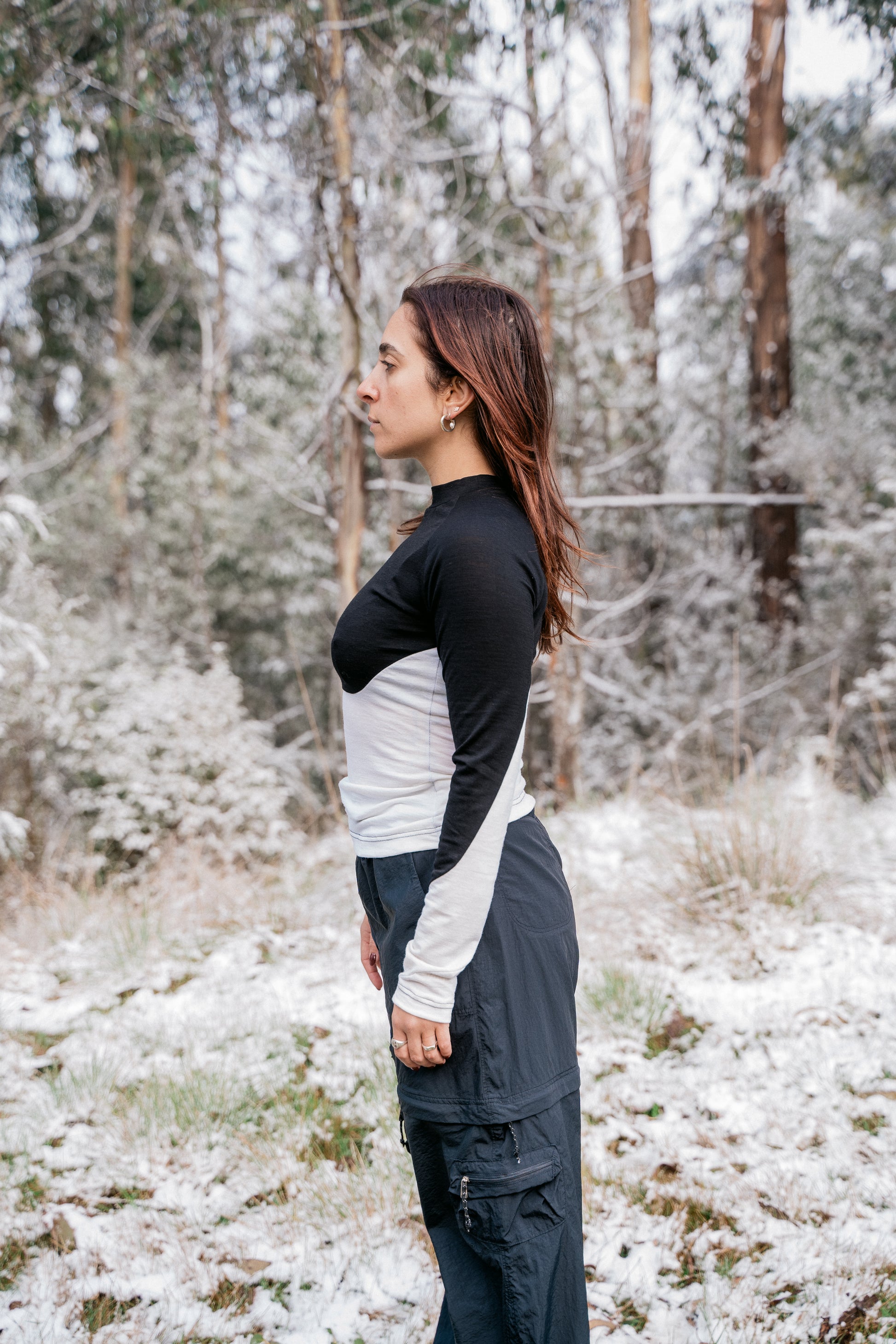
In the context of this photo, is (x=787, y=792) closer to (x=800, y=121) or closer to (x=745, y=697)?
(x=745, y=697)

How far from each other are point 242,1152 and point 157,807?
4450 millimetres

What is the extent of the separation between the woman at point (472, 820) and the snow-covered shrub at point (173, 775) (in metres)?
5.55

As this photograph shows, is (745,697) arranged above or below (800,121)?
below

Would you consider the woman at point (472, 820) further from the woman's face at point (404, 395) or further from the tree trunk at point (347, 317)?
the tree trunk at point (347, 317)

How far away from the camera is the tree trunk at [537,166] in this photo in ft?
20.5

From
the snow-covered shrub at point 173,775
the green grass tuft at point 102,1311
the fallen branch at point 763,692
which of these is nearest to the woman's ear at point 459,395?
the green grass tuft at point 102,1311

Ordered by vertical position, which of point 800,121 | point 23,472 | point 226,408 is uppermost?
point 800,121

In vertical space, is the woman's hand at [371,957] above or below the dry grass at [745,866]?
above

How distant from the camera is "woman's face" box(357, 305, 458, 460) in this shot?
139 cm

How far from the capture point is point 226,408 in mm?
14328

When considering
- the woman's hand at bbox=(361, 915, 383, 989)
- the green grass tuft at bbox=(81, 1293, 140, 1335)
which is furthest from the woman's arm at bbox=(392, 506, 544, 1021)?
the green grass tuft at bbox=(81, 1293, 140, 1335)

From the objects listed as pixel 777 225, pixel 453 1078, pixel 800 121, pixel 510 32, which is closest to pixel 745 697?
pixel 777 225

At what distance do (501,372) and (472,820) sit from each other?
0.68 meters

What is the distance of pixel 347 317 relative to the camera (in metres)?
5.49
